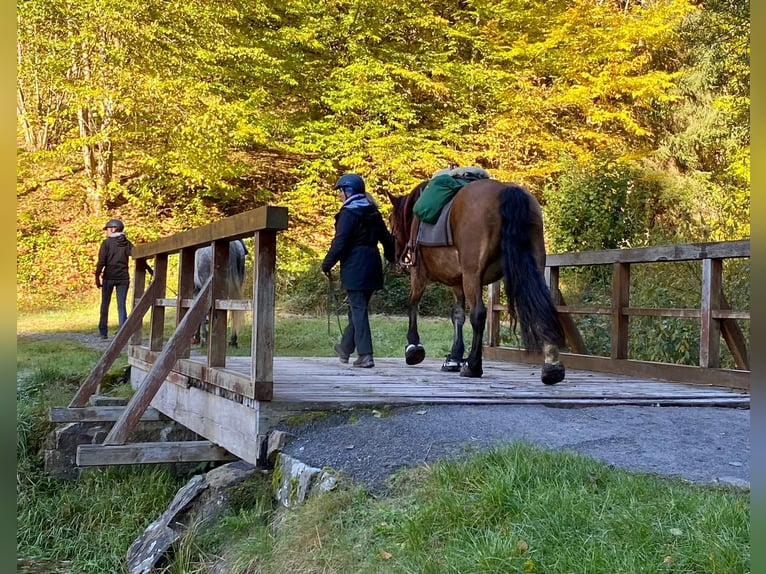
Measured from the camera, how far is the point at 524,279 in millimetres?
5879

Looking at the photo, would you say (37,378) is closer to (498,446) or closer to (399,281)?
(498,446)

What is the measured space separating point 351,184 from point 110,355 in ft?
10.2

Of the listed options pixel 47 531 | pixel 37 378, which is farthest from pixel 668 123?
pixel 47 531

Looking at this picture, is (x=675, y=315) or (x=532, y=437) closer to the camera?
(x=532, y=437)

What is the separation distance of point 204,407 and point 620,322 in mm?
4143

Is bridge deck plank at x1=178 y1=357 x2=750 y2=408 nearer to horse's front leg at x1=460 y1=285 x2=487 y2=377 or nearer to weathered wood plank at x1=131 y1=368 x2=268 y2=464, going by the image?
horse's front leg at x1=460 y1=285 x2=487 y2=377

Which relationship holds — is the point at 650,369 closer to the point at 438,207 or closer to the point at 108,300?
the point at 438,207

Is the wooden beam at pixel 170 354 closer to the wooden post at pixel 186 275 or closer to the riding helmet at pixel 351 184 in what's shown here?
the wooden post at pixel 186 275

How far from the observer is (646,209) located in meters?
14.3

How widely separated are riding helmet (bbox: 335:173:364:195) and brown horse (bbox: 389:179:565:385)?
894 millimetres

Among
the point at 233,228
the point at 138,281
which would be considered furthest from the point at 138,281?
the point at 233,228

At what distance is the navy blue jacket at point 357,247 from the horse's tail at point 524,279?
132cm

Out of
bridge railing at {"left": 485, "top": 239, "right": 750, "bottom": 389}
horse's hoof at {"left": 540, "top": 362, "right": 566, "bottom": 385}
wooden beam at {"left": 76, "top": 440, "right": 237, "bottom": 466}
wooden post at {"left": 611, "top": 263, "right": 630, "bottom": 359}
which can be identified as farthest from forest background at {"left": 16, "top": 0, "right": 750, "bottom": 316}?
wooden beam at {"left": 76, "top": 440, "right": 237, "bottom": 466}

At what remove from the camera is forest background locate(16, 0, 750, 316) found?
631 inches
